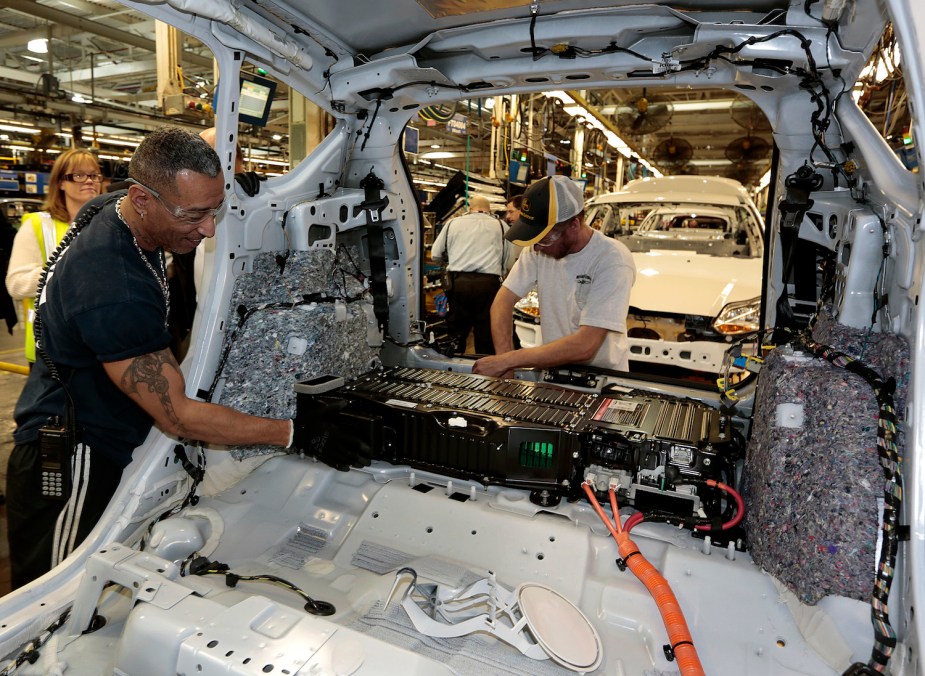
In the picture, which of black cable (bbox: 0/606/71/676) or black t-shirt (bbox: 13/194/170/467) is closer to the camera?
black cable (bbox: 0/606/71/676)

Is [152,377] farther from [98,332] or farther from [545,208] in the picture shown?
[545,208]

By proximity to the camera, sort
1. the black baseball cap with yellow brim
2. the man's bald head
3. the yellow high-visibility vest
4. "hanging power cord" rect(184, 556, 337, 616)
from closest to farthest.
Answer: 1. "hanging power cord" rect(184, 556, 337, 616)
2. the black baseball cap with yellow brim
3. the yellow high-visibility vest
4. the man's bald head

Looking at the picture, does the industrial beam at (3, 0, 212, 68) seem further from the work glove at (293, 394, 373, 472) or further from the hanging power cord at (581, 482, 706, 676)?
the hanging power cord at (581, 482, 706, 676)

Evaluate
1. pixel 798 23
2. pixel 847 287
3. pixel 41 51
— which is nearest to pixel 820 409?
pixel 847 287

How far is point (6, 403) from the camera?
19.2 feet

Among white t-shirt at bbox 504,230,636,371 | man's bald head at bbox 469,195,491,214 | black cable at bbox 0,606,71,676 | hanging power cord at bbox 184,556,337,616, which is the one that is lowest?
black cable at bbox 0,606,71,676

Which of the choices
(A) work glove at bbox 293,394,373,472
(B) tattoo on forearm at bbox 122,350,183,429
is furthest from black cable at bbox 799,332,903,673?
(B) tattoo on forearm at bbox 122,350,183,429

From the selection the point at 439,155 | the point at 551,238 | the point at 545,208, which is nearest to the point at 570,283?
the point at 551,238

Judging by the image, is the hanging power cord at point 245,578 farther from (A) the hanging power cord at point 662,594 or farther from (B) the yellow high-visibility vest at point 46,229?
(B) the yellow high-visibility vest at point 46,229

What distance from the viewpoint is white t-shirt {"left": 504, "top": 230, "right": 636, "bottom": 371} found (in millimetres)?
2939

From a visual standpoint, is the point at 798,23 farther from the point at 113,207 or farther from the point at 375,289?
the point at 113,207

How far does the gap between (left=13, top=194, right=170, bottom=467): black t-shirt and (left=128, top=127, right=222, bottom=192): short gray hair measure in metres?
0.21

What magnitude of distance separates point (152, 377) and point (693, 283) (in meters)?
4.11

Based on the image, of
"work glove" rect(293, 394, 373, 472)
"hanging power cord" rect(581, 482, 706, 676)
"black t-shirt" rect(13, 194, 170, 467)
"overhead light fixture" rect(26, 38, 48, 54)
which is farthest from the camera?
"overhead light fixture" rect(26, 38, 48, 54)
